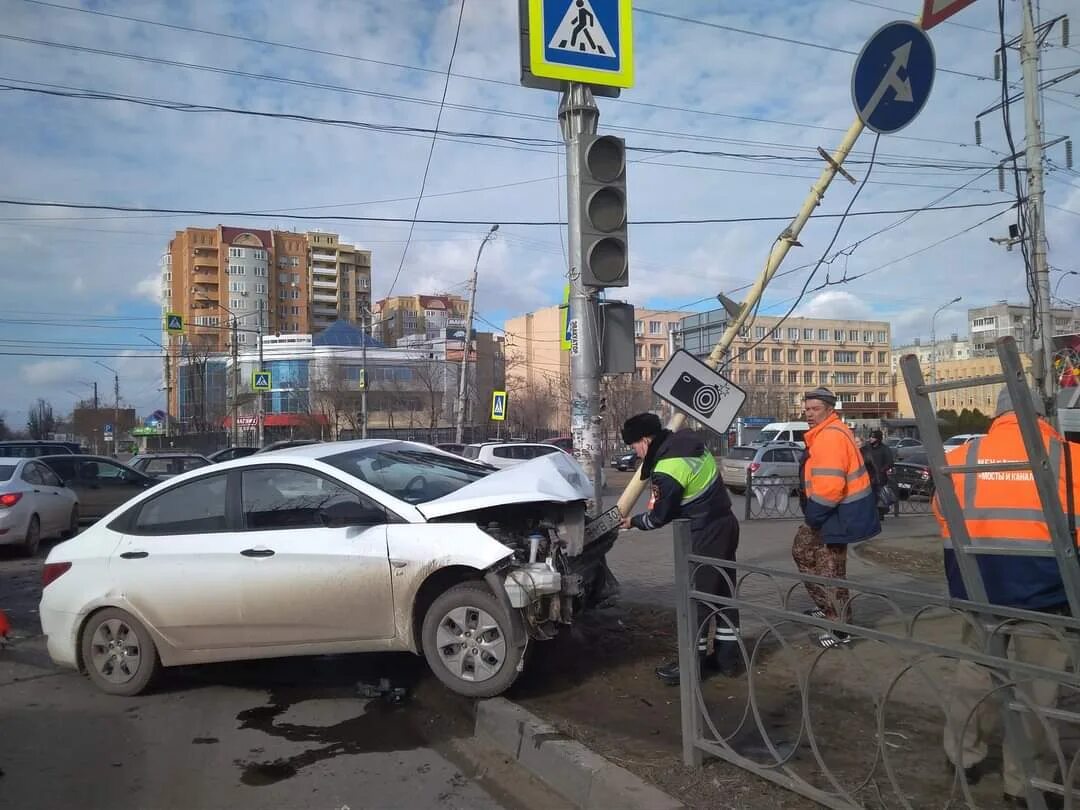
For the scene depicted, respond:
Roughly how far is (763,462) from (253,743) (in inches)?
864

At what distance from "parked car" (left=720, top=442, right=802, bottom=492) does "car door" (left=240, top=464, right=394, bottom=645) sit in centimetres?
1854

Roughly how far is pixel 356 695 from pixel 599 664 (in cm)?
172

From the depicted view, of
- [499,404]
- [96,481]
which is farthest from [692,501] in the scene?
[499,404]

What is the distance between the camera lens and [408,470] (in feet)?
20.3

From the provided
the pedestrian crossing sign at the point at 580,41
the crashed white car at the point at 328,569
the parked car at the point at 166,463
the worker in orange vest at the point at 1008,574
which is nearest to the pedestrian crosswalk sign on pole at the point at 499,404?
the parked car at the point at 166,463

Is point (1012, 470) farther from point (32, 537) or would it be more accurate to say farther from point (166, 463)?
point (166, 463)

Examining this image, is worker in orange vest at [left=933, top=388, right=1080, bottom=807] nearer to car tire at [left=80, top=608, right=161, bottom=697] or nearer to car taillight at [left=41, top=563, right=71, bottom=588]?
car tire at [left=80, top=608, right=161, bottom=697]

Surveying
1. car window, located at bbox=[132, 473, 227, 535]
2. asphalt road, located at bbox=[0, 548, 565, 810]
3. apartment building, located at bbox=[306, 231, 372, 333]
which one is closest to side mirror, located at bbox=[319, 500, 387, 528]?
car window, located at bbox=[132, 473, 227, 535]

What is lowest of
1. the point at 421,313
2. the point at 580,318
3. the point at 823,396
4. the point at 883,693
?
the point at 883,693

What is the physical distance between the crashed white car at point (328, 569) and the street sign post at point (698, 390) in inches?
37.9

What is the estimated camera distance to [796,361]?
9412 centimetres

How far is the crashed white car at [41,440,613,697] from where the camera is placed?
17.3ft

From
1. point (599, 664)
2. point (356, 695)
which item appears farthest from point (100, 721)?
point (599, 664)

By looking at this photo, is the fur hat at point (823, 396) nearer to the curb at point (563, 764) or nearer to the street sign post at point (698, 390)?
the street sign post at point (698, 390)
